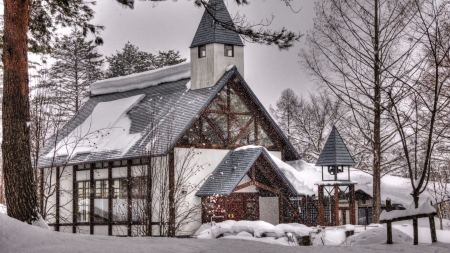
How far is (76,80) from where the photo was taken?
147 ft

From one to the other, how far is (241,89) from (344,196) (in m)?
6.18

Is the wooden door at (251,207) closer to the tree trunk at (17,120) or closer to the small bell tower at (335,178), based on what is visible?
the small bell tower at (335,178)

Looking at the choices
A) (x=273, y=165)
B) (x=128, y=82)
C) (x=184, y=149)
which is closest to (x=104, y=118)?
(x=128, y=82)

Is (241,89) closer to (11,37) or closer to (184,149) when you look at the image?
(184,149)

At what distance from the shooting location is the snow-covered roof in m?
25.0

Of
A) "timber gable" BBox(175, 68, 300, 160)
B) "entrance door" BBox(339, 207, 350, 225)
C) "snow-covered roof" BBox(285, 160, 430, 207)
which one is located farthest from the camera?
"entrance door" BBox(339, 207, 350, 225)

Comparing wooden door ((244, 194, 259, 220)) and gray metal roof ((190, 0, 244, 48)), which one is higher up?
gray metal roof ((190, 0, 244, 48))

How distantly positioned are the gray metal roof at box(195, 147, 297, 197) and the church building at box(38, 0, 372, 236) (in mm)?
49

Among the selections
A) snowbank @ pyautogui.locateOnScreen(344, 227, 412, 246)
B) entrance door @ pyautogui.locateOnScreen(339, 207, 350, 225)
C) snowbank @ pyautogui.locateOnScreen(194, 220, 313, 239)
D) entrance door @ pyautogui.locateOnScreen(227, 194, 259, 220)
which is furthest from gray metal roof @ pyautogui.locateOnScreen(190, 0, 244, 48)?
snowbank @ pyautogui.locateOnScreen(344, 227, 412, 246)

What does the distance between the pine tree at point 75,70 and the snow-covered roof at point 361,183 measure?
2050cm

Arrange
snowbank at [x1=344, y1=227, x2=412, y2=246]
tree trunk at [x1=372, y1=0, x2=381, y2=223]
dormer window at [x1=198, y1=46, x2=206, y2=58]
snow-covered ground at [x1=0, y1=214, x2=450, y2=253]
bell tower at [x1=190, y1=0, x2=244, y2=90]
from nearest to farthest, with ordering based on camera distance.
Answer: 1. snow-covered ground at [x1=0, y1=214, x2=450, y2=253]
2. snowbank at [x1=344, y1=227, x2=412, y2=246]
3. tree trunk at [x1=372, y1=0, x2=381, y2=223]
4. bell tower at [x1=190, y1=0, x2=244, y2=90]
5. dormer window at [x1=198, y1=46, x2=206, y2=58]

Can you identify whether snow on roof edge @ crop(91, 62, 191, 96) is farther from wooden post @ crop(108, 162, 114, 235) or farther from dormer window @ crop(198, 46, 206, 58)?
wooden post @ crop(108, 162, 114, 235)

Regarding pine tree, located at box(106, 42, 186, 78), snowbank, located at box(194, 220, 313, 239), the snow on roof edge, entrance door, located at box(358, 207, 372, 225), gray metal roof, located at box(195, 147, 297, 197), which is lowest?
entrance door, located at box(358, 207, 372, 225)

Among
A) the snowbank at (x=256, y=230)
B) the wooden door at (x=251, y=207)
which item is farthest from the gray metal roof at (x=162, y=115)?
the wooden door at (x=251, y=207)
